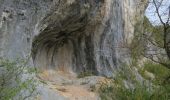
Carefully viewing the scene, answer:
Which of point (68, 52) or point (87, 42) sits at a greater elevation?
point (87, 42)

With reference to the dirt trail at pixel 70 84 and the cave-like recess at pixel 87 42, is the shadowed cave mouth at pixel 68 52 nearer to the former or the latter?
the cave-like recess at pixel 87 42

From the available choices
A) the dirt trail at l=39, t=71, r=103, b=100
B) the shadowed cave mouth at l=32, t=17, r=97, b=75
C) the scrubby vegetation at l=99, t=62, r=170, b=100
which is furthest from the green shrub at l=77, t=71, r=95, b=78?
the scrubby vegetation at l=99, t=62, r=170, b=100

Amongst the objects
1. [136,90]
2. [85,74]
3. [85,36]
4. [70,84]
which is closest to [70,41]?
[85,36]

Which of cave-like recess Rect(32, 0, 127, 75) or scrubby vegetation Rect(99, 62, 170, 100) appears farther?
cave-like recess Rect(32, 0, 127, 75)

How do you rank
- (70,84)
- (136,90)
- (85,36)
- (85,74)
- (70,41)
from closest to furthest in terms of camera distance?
(136,90), (70,84), (85,74), (85,36), (70,41)

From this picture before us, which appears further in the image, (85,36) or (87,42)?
(87,42)

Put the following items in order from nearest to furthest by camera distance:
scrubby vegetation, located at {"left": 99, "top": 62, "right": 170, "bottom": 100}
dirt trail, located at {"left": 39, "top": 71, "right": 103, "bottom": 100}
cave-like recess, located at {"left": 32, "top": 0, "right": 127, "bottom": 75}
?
scrubby vegetation, located at {"left": 99, "top": 62, "right": 170, "bottom": 100} → dirt trail, located at {"left": 39, "top": 71, "right": 103, "bottom": 100} → cave-like recess, located at {"left": 32, "top": 0, "right": 127, "bottom": 75}

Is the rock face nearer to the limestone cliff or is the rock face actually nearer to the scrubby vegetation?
the limestone cliff

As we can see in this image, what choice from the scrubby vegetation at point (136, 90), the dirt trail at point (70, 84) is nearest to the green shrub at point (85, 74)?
the dirt trail at point (70, 84)

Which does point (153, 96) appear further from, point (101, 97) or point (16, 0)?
point (16, 0)

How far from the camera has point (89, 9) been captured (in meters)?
14.9

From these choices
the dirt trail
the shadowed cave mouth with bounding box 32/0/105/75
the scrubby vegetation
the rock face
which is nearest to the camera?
the scrubby vegetation

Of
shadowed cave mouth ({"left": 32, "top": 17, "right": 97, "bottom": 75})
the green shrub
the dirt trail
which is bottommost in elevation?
the dirt trail

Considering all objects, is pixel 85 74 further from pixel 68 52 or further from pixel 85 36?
pixel 85 36
